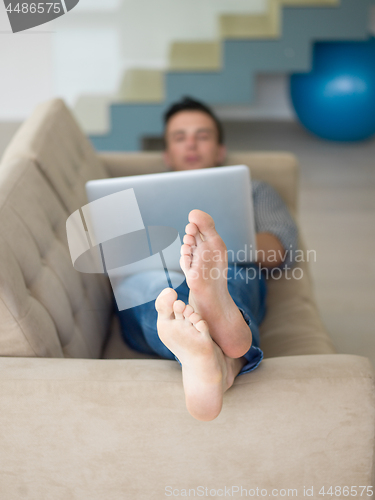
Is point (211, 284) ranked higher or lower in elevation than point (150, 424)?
higher

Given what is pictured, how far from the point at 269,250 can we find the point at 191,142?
441 mm

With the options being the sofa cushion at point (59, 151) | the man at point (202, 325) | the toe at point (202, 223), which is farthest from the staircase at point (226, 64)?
the toe at point (202, 223)

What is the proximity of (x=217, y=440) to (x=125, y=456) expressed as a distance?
159 millimetres

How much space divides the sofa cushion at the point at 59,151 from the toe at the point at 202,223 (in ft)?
1.70

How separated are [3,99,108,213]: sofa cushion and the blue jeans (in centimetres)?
31

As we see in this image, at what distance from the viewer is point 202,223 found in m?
0.81

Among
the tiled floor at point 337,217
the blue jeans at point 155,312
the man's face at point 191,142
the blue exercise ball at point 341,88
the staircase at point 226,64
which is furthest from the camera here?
the blue exercise ball at point 341,88

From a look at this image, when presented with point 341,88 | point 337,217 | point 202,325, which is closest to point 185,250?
point 202,325

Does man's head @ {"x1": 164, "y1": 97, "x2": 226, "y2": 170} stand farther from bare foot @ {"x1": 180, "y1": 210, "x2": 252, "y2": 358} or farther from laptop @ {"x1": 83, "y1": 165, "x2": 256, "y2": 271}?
bare foot @ {"x1": 180, "y1": 210, "x2": 252, "y2": 358}

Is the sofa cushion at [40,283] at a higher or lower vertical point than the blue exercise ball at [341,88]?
higher

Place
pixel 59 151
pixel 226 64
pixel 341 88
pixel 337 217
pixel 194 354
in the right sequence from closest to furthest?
pixel 194 354 < pixel 59 151 < pixel 337 217 < pixel 226 64 < pixel 341 88

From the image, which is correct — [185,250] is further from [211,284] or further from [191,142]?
[191,142]

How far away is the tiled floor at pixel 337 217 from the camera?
1.78 meters

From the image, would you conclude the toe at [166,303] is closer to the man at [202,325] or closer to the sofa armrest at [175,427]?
the man at [202,325]
